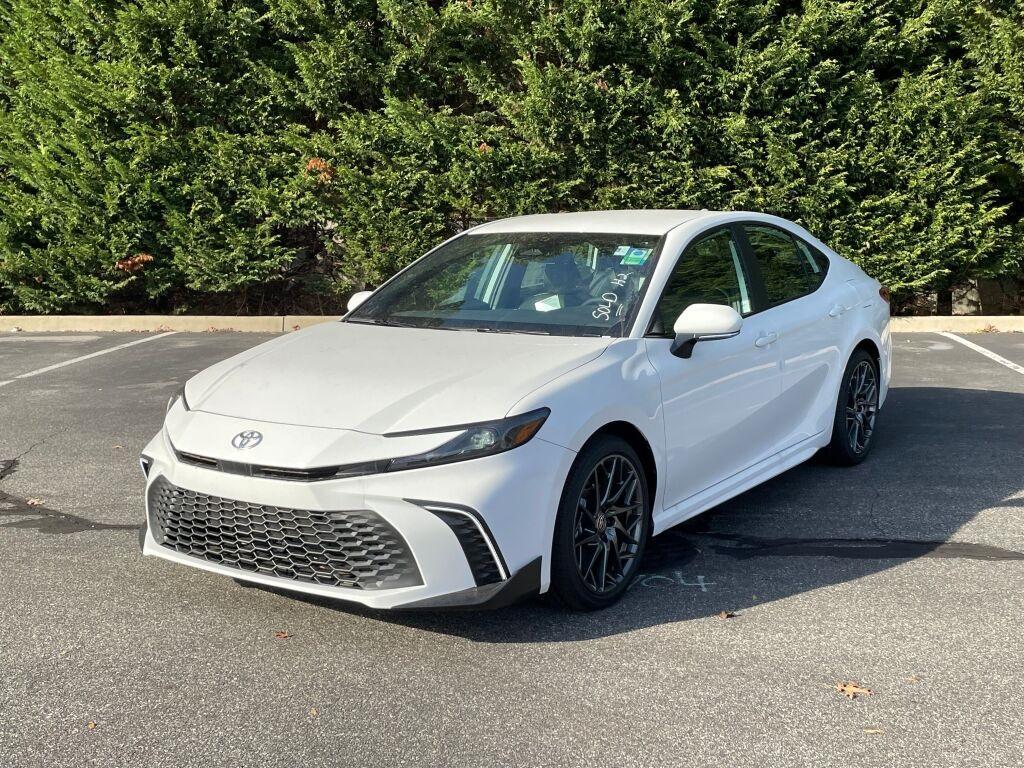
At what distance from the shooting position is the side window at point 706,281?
17.3 ft

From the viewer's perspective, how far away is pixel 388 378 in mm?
4637

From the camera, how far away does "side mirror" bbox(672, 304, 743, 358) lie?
498 cm

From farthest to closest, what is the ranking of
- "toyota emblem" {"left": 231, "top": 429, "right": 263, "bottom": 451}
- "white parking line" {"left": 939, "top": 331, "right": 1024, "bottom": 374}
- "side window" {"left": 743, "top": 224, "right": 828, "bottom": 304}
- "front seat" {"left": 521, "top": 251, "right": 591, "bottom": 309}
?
"white parking line" {"left": 939, "top": 331, "right": 1024, "bottom": 374} → "side window" {"left": 743, "top": 224, "right": 828, "bottom": 304} → "front seat" {"left": 521, "top": 251, "right": 591, "bottom": 309} → "toyota emblem" {"left": 231, "top": 429, "right": 263, "bottom": 451}

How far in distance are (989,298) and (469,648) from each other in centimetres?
1166

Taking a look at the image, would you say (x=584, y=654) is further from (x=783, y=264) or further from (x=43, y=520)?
(x=43, y=520)

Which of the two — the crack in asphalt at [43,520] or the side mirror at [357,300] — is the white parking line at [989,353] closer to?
the side mirror at [357,300]

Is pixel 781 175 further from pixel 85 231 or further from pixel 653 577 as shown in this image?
pixel 653 577

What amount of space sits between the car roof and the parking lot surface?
148cm

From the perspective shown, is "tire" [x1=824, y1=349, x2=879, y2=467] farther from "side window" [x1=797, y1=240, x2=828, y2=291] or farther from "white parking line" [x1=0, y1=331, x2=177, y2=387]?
"white parking line" [x1=0, y1=331, x2=177, y2=387]

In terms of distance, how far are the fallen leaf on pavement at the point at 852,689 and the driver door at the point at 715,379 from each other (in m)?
1.28

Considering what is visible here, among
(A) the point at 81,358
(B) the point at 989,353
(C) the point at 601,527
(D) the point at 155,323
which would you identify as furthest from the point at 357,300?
(D) the point at 155,323

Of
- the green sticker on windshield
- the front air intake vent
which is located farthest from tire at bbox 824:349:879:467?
the front air intake vent

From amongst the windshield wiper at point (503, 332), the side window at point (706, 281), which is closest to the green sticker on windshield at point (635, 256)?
the side window at point (706, 281)

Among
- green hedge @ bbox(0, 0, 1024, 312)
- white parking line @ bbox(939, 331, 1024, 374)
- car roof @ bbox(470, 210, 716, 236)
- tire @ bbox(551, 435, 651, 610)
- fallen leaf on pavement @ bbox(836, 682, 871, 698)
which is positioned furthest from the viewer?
green hedge @ bbox(0, 0, 1024, 312)
